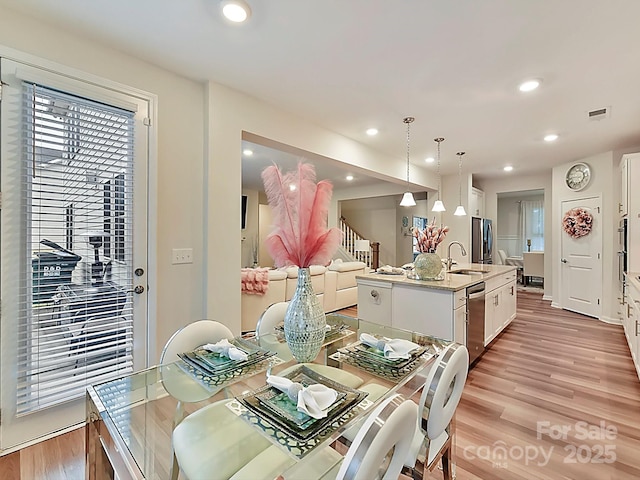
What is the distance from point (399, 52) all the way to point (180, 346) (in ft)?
7.87

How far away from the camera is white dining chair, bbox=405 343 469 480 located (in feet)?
3.66

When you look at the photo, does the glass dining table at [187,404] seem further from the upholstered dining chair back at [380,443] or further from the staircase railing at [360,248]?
the staircase railing at [360,248]

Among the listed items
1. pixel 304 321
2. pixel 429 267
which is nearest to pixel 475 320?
pixel 429 267

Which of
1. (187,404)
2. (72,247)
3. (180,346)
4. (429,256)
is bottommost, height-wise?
(187,404)

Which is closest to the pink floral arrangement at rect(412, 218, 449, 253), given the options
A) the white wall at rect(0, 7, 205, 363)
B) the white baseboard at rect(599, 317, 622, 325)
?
the white wall at rect(0, 7, 205, 363)

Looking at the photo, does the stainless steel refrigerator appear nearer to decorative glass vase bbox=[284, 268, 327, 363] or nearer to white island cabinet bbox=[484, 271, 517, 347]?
white island cabinet bbox=[484, 271, 517, 347]

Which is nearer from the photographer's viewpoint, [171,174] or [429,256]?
[171,174]

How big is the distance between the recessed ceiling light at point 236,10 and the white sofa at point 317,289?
2.53m

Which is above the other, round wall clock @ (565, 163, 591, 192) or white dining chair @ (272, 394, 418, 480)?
round wall clock @ (565, 163, 591, 192)

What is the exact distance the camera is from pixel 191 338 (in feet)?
5.40

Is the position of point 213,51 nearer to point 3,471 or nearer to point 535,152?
point 3,471

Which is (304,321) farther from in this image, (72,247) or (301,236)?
(72,247)

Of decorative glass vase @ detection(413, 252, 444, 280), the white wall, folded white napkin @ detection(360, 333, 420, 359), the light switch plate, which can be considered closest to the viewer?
folded white napkin @ detection(360, 333, 420, 359)

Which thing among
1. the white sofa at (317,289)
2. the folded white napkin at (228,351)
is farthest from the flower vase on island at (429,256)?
the folded white napkin at (228,351)
